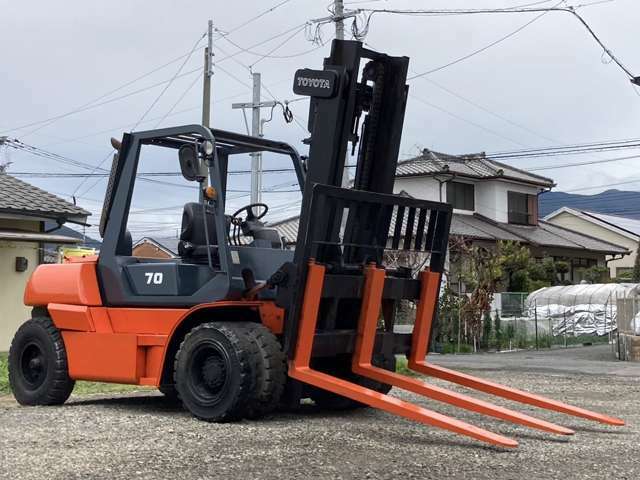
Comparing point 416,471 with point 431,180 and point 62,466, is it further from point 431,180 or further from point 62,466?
point 431,180

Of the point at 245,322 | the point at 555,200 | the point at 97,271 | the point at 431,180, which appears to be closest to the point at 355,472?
the point at 245,322

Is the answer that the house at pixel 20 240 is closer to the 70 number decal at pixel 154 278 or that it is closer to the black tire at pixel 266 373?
the 70 number decal at pixel 154 278

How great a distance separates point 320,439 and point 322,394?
2195mm

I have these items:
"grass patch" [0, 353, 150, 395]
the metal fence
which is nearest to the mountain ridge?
the metal fence

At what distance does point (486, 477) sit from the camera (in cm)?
611

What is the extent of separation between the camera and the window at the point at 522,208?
1739 inches

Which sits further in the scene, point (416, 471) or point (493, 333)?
point (493, 333)

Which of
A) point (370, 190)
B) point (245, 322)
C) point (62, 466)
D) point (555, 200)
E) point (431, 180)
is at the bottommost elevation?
point (62, 466)

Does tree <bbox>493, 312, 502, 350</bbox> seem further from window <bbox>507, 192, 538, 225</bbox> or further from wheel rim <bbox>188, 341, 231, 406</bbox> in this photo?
wheel rim <bbox>188, 341, 231, 406</bbox>

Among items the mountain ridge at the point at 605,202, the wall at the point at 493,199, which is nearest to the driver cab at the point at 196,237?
the wall at the point at 493,199

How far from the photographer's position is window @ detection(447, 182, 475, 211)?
1639 inches

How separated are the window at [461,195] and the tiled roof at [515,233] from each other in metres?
0.50

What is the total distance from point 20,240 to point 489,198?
1088 inches

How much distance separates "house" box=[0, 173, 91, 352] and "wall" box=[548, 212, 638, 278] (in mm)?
44509
